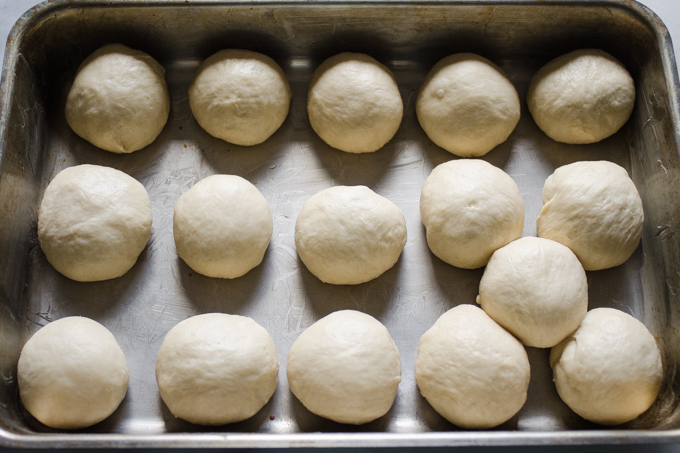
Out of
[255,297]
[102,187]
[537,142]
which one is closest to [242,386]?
[255,297]

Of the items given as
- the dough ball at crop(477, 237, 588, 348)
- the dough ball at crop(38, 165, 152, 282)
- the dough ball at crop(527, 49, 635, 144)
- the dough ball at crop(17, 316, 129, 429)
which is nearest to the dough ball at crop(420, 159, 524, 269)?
the dough ball at crop(477, 237, 588, 348)

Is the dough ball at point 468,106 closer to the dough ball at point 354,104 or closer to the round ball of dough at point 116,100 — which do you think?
the dough ball at point 354,104

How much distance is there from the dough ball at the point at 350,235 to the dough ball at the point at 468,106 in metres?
0.44

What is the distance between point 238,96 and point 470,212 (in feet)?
3.56

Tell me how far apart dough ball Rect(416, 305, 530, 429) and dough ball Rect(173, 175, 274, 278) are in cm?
78

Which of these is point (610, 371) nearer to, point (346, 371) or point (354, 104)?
A: point (346, 371)

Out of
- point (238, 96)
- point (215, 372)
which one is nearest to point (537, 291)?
point (215, 372)

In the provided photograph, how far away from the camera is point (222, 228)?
189 centimetres

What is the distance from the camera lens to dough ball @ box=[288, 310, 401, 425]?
172 cm

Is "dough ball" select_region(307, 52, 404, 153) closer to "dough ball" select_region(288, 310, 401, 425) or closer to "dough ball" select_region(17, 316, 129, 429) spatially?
"dough ball" select_region(288, 310, 401, 425)

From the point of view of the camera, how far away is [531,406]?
189 cm

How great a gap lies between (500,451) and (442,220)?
888mm

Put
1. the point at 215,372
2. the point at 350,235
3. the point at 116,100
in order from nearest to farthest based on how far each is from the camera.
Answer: the point at 215,372, the point at 350,235, the point at 116,100

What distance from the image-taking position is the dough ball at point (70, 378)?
173 cm
